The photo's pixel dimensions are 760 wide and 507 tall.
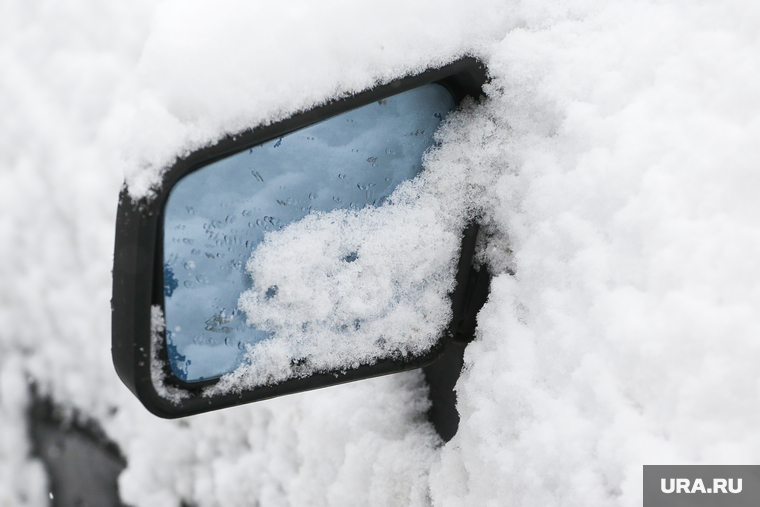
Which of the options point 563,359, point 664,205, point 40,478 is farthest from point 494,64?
point 40,478

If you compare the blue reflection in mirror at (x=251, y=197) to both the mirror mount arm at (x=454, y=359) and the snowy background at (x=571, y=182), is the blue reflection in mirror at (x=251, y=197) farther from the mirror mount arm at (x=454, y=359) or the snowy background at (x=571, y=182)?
the mirror mount arm at (x=454, y=359)

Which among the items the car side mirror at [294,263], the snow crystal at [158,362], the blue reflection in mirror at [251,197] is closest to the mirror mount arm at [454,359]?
the car side mirror at [294,263]

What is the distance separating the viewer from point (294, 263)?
2.70ft

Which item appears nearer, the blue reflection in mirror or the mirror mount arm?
the blue reflection in mirror

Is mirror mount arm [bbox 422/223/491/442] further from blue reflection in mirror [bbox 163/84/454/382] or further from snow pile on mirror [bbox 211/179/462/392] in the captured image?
blue reflection in mirror [bbox 163/84/454/382]

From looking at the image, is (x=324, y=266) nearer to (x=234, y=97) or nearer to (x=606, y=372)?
(x=234, y=97)

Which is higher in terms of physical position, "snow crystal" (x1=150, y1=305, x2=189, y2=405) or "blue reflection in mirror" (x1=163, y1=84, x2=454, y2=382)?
"blue reflection in mirror" (x1=163, y1=84, x2=454, y2=382)

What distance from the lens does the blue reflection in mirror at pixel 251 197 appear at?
710 mm

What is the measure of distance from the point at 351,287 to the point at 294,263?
11 cm

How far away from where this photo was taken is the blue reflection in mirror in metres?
0.71

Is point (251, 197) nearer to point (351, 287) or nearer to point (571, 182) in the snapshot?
point (351, 287)

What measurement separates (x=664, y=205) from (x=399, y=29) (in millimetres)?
417

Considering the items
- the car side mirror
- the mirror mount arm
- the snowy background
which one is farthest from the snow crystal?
the mirror mount arm

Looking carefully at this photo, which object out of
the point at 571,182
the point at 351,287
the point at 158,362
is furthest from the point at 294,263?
the point at 571,182
